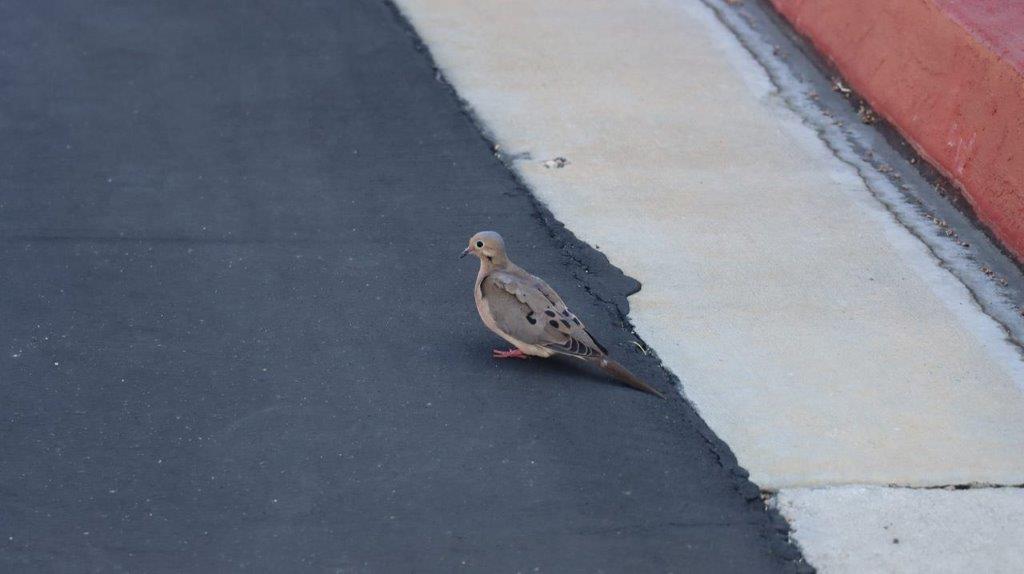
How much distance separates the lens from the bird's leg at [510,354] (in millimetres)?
6109

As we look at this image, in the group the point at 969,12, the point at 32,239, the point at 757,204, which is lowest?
the point at 32,239

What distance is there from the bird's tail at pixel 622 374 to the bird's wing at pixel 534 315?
0.04 m

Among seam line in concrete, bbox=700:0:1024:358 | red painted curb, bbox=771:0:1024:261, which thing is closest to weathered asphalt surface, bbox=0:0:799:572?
seam line in concrete, bbox=700:0:1024:358

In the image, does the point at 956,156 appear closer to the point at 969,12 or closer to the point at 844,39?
the point at 969,12

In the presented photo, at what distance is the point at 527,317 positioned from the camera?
5918 mm

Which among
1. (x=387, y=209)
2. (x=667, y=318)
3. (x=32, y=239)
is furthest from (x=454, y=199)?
(x=32, y=239)

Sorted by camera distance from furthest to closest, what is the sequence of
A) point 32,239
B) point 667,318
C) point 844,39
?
point 844,39 < point 32,239 < point 667,318

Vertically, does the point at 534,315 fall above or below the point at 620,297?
A: above

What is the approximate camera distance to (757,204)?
777 centimetres


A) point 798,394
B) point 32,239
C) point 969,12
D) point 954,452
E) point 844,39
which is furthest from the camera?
point 844,39

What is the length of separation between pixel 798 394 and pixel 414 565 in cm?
205

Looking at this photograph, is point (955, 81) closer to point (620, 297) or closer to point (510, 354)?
point (620, 297)

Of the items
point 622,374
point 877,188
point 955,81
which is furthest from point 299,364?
point 955,81

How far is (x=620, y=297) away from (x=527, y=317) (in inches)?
35.5
